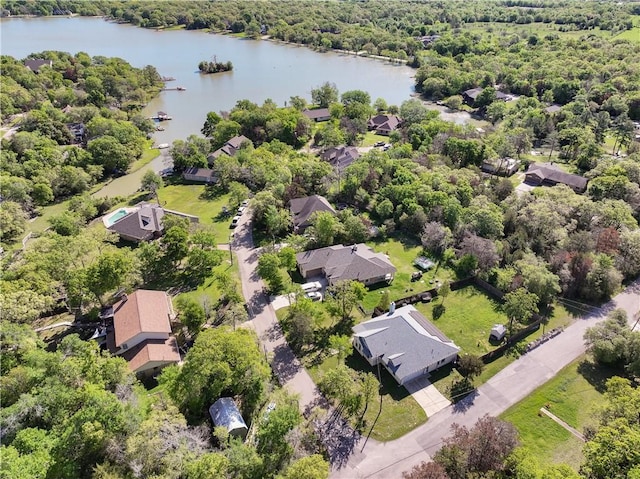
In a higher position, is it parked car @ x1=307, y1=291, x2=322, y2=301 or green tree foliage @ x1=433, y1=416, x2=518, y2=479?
green tree foliage @ x1=433, y1=416, x2=518, y2=479

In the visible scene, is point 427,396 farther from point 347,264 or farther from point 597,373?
point 347,264

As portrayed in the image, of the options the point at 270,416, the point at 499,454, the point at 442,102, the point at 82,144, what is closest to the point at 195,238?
the point at 270,416

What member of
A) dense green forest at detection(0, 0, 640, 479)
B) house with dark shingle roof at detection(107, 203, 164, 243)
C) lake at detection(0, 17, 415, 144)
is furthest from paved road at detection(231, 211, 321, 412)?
lake at detection(0, 17, 415, 144)

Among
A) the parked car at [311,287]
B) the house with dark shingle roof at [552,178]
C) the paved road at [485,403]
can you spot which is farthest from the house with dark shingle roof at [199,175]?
the house with dark shingle roof at [552,178]

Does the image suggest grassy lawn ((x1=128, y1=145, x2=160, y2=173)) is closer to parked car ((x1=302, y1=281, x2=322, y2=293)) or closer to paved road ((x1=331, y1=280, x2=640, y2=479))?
parked car ((x1=302, y1=281, x2=322, y2=293))

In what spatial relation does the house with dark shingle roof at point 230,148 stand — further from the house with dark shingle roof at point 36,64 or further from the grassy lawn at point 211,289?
the house with dark shingle roof at point 36,64

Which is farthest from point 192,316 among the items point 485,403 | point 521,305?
point 521,305
